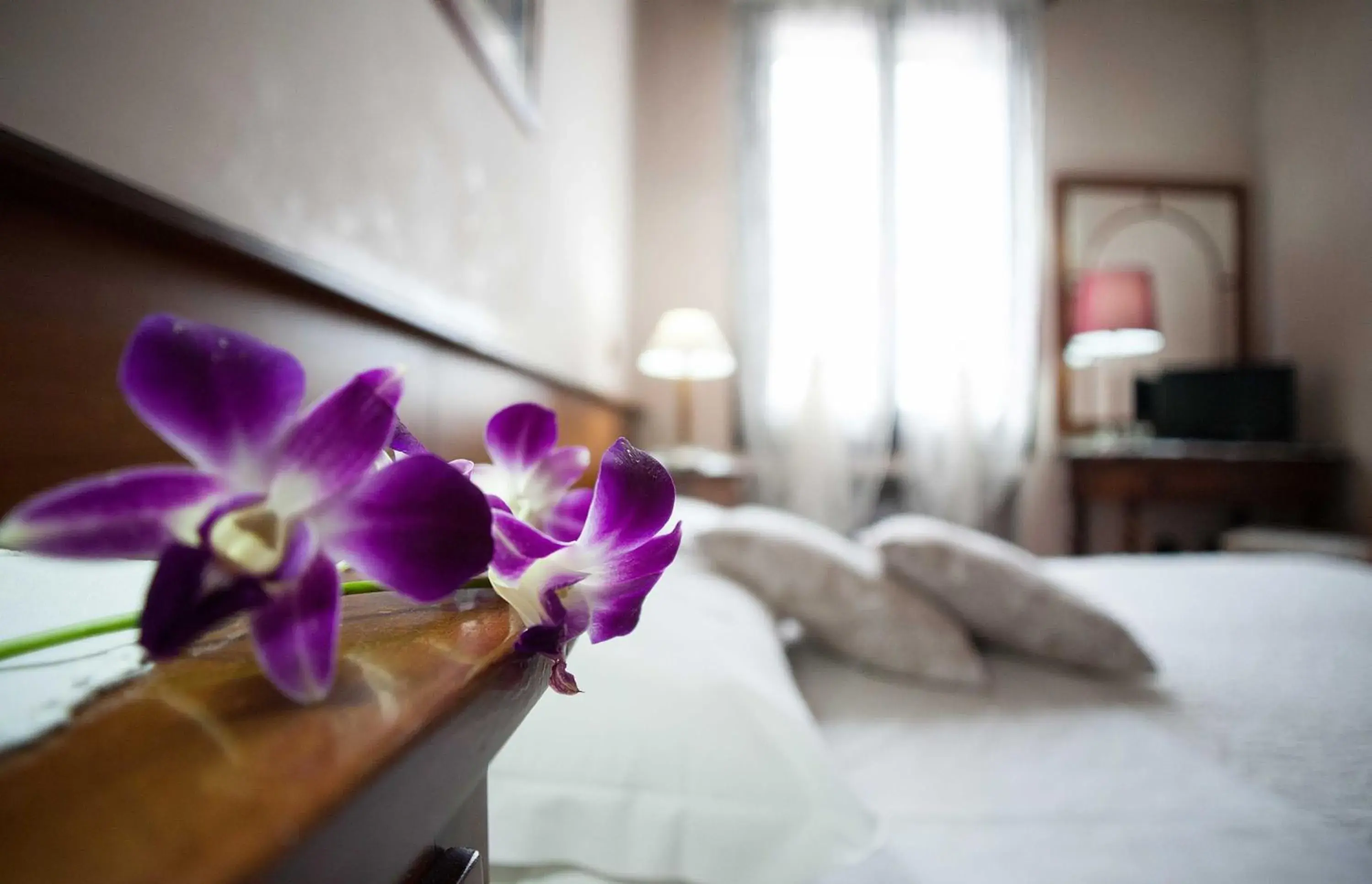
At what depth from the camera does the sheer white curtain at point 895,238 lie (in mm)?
2938

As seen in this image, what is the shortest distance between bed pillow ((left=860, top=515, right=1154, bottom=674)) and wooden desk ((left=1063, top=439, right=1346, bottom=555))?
2109 mm

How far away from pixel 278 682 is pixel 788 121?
3249 millimetres

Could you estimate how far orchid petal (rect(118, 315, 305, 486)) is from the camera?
16cm

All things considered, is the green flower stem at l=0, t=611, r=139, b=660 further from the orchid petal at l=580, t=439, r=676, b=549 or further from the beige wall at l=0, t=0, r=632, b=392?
the beige wall at l=0, t=0, r=632, b=392

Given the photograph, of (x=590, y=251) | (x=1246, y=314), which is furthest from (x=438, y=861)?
(x=1246, y=314)

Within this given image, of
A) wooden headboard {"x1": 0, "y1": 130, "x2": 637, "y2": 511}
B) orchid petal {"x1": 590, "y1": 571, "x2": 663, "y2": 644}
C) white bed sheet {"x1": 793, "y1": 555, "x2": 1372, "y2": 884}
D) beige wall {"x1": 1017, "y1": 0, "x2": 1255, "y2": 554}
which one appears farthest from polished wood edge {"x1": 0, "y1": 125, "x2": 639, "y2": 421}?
beige wall {"x1": 1017, "y1": 0, "x2": 1255, "y2": 554}

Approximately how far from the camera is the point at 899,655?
0.91 m

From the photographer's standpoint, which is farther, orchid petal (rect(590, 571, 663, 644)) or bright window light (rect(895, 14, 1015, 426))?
bright window light (rect(895, 14, 1015, 426))

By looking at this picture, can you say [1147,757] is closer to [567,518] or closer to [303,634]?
[567,518]

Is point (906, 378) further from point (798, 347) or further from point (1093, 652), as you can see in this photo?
point (1093, 652)

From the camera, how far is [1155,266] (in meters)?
3.07

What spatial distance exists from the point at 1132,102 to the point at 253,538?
4.06 meters

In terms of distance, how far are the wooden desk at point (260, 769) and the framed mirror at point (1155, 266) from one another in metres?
3.45

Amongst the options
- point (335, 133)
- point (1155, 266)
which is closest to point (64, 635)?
point (335, 133)
